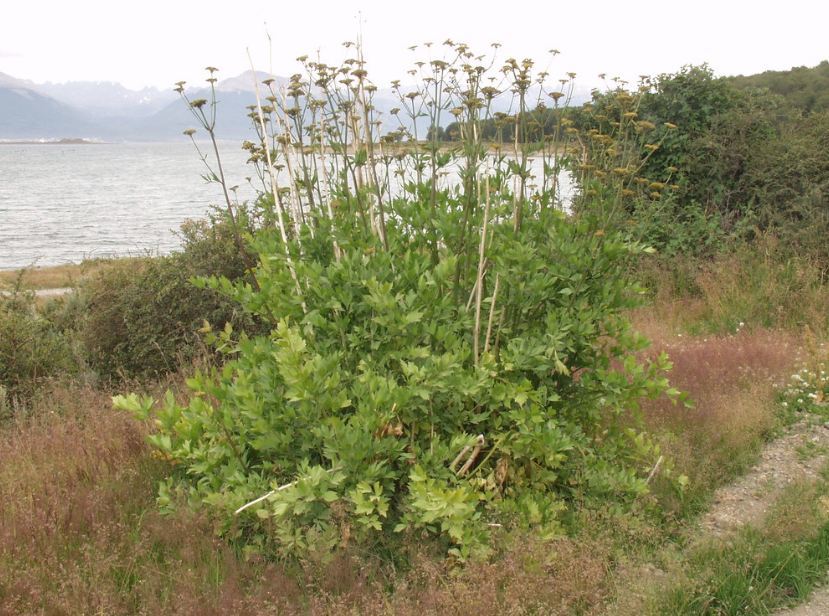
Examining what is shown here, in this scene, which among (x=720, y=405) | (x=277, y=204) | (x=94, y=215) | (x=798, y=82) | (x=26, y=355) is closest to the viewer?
(x=277, y=204)

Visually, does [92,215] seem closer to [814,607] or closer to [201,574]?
[201,574]

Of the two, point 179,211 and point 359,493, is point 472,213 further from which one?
point 179,211

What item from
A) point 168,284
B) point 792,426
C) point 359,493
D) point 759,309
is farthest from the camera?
point 759,309

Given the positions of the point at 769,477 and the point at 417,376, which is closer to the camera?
the point at 417,376

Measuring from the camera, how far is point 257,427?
3416mm

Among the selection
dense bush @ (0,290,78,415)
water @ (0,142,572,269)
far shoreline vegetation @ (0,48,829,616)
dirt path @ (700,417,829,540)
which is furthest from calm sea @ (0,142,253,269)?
dirt path @ (700,417,829,540)

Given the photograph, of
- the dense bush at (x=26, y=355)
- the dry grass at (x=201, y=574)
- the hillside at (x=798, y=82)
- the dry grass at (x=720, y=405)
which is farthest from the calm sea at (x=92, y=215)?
the hillside at (x=798, y=82)

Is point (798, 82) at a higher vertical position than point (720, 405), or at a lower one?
higher

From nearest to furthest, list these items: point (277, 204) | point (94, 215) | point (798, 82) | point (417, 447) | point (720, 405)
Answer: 1. point (417, 447)
2. point (277, 204)
3. point (720, 405)
4. point (798, 82)
5. point (94, 215)

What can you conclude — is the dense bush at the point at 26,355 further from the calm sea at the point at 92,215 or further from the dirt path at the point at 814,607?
the dirt path at the point at 814,607

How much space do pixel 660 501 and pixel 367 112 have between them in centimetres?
284

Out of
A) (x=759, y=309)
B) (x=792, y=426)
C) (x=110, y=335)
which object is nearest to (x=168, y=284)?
(x=110, y=335)

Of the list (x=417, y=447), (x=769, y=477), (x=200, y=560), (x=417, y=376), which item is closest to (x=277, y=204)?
(x=417, y=376)

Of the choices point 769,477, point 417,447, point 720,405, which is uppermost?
point 417,447
